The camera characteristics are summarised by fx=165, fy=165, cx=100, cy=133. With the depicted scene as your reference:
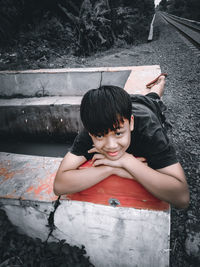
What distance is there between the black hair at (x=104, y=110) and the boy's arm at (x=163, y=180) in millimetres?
247

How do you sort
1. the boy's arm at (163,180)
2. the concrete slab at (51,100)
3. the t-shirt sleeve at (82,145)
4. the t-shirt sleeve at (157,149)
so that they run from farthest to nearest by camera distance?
the concrete slab at (51,100)
the t-shirt sleeve at (82,145)
the t-shirt sleeve at (157,149)
the boy's arm at (163,180)

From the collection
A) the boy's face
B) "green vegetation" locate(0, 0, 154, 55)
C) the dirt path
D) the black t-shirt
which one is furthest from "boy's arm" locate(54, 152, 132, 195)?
"green vegetation" locate(0, 0, 154, 55)

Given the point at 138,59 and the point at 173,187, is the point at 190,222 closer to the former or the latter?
the point at 173,187

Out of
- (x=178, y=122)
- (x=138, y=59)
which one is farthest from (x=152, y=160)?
(x=138, y=59)

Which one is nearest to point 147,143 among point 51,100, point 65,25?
point 51,100

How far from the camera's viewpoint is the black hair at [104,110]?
3.45ft

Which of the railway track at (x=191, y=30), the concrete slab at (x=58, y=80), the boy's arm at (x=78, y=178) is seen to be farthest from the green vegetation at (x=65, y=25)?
the boy's arm at (x=78, y=178)

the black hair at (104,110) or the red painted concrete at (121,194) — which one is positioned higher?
the black hair at (104,110)

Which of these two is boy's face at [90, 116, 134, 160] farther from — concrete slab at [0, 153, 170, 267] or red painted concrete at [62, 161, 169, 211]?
concrete slab at [0, 153, 170, 267]

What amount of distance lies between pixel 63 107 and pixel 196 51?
7002 mm

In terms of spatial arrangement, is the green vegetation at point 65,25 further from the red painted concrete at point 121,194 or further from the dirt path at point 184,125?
the red painted concrete at point 121,194

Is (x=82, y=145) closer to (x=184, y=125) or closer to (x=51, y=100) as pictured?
(x=184, y=125)

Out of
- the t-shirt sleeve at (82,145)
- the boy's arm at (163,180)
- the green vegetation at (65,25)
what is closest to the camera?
the boy's arm at (163,180)

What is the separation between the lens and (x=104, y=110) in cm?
106
